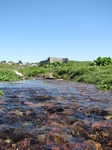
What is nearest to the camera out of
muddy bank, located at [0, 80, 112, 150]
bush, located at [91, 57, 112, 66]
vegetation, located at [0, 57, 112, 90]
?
muddy bank, located at [0, 80, 112, 150]

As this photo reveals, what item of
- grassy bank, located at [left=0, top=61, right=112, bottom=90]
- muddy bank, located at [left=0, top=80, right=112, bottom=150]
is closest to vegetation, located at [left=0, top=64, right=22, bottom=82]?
grassy bank, located at [left=0, top=61, right=112, bottom=90]

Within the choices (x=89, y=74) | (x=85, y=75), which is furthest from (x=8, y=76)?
(x=89, y=74)

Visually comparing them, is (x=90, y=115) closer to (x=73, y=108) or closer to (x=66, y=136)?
(x=73, y=108)

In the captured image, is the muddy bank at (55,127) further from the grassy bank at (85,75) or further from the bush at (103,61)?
the bush at (103,61)

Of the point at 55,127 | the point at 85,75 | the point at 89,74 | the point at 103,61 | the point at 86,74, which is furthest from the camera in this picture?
the point at 103,61

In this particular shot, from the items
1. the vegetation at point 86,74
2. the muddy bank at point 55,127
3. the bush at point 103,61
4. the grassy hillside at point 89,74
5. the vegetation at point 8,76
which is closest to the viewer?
the muddy bank at point 55,127

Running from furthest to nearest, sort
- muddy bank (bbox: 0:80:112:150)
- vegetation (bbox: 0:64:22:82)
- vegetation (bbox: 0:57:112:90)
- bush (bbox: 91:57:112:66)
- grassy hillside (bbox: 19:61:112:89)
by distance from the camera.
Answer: bush (bbox: 91:57:112:66), vegetation (bbox: 0:64:22:82), vegetation (bbox: 0:57:112:90), grassy hillside (bbox: 19:61:112:89), muddy bank (bbox: 0:80:112:150)

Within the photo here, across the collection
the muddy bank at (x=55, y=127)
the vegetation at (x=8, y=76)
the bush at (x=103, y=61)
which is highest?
the bush at (x=103, y=61)

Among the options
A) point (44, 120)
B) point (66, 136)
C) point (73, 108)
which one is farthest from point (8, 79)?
point (66, 136)

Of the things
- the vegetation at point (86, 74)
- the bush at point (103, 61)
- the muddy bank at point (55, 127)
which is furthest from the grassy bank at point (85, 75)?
the muddy bank at point (55, 127)

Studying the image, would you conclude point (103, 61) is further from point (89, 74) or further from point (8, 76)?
point (8, 76)

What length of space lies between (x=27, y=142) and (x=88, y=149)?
185 centimetres

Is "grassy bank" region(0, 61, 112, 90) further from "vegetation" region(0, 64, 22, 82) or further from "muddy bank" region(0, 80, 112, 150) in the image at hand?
"muddy bank" region(0, 80, 112, 150)

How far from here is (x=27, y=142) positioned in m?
→ 6.11
